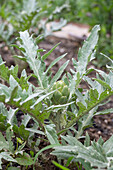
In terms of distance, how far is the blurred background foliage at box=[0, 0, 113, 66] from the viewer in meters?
2.25

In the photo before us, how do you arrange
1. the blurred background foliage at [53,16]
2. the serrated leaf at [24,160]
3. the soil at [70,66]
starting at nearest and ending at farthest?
the serrated leaf at [24,160], the soil at [70,66], the blurred background foliage at [53,16]

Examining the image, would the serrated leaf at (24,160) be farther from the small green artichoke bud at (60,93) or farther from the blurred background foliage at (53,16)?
the blurred background foliage at (53,16)

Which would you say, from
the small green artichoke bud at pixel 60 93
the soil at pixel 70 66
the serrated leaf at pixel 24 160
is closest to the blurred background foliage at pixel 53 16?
the soil at pixel 70 66

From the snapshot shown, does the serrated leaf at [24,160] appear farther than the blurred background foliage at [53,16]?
No

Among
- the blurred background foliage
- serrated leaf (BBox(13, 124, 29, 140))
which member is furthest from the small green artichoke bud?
the blurred background foliage

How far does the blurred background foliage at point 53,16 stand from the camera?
225 centimetres

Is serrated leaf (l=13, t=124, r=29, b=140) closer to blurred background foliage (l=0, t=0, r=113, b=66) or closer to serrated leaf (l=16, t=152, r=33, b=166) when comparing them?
serrated leaf (l=16, t=152, r=33, b=166)

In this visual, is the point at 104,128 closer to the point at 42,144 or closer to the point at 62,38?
the point at 42,144

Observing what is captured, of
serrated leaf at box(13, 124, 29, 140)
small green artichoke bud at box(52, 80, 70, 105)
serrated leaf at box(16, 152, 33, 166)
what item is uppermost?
small green artichoke bud at box(52, 80, 70, 105)

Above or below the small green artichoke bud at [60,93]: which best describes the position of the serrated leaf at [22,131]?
below

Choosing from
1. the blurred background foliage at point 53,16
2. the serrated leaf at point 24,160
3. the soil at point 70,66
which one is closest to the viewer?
the serrated leaf at point 24,160

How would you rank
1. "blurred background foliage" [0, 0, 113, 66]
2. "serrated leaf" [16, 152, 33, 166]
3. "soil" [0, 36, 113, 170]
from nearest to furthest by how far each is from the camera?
"serrated leaf" [16, 152, 33, 166], "soil" [0, 36, 113, 170], "blurred background foliage" [0, 0, 113, 66]

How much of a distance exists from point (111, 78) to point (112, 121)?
74 centimetres

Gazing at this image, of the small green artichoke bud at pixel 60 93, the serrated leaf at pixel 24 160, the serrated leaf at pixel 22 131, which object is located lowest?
the serrated leaf at pixel 24 160
